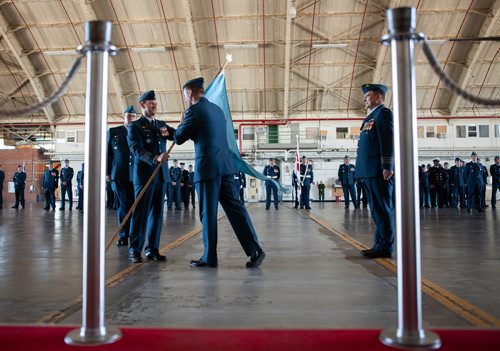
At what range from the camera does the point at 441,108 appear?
77.2ft

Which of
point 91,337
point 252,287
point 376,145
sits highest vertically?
point 376,145

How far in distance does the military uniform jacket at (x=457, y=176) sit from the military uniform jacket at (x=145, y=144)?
563 inches

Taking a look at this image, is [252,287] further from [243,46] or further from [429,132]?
[429,132]

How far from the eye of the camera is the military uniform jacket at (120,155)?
19.2 ft

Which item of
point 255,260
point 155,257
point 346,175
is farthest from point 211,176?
point 346,175

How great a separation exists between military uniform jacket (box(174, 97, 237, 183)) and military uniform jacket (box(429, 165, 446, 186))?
Result: 1472cm

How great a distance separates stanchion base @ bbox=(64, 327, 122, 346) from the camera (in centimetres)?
170

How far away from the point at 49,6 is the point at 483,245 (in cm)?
2019

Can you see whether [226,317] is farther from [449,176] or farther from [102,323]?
[449,176]

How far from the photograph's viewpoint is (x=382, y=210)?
14.5 ft

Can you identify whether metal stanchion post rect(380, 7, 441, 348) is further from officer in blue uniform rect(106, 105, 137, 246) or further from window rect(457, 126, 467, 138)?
window rect(457, 126, 467, 138)

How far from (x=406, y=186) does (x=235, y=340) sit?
940 millimetres

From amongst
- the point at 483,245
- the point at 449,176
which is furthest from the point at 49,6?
the point at 483,245

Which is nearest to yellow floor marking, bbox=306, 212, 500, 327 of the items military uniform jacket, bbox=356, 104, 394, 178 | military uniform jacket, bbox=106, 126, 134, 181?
military uniform jacket, bbox=356, 104, 394, 178
